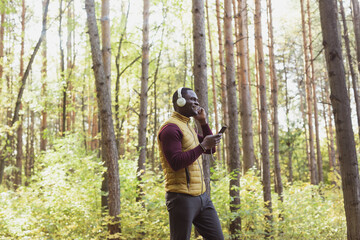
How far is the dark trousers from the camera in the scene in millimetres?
3182

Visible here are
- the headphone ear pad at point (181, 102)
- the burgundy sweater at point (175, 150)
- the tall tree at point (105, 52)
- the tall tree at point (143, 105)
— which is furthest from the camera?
the tall tree at point (143, 105)

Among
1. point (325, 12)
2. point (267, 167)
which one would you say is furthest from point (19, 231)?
point (325, 12)

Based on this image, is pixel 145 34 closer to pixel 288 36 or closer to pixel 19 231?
pixel 19 231

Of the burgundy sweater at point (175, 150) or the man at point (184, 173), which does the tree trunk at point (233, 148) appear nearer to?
the man at point (184, 173)

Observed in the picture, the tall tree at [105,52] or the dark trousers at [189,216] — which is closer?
the dark trousers at [189,216]

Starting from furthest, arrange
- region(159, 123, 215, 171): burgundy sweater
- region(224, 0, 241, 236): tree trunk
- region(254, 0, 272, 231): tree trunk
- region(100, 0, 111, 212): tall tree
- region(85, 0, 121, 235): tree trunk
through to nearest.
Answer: region(254, 0, 272, 231): tree trunk
region(100, 0, 111, 212): tall tree
region(224, 0, 241, 236): tree trunk
region(85, 0, 121, 235): tree trunk
region(159, 123, 215, 171): burgundy sweater

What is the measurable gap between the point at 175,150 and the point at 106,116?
11.5 feet

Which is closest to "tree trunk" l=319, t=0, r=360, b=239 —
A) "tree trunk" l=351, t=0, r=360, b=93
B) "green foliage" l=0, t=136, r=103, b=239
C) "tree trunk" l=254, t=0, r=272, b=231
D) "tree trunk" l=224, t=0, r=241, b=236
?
"tree trunk" l=224, t=0, r=241, b=236

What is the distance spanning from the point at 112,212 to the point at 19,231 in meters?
1.74

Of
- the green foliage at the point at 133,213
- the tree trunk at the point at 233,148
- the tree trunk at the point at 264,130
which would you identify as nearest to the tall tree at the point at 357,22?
the tree trunk at the point at 264,130

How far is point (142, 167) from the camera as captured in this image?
8.95 m

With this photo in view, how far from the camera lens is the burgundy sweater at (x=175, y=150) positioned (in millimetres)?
3053

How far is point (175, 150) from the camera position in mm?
3096

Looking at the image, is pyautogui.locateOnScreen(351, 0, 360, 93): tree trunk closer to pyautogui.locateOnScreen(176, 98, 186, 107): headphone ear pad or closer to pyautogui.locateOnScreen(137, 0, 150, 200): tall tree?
pyautogui.locateOnScreen(137, 0, 150, 200): tall tree
